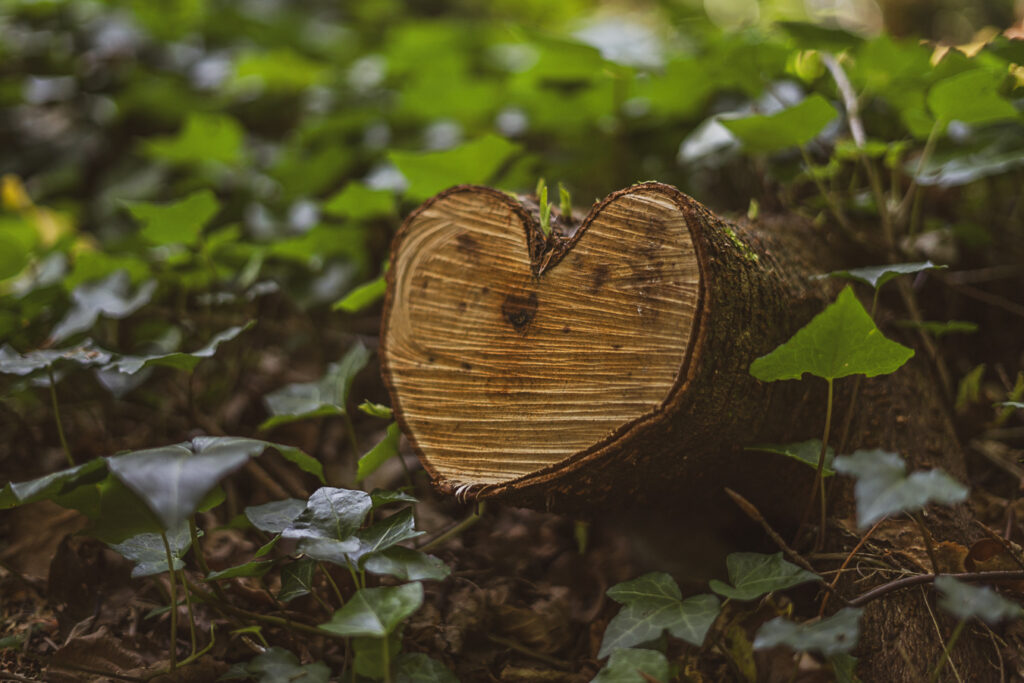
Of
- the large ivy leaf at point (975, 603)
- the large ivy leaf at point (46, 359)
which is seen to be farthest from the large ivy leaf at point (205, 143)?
the large ivy leaf at point (975, 603)

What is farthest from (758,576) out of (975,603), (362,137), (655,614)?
(362,137)

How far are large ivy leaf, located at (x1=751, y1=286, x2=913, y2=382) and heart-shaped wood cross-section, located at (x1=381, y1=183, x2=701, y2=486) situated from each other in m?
0.15

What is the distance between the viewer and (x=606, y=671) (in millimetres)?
837

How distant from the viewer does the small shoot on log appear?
0.86 metres

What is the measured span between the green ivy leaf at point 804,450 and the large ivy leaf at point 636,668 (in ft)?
1.10

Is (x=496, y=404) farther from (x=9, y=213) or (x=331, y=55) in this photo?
(x=331, y=55)

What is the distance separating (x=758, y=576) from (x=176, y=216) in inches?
53.8

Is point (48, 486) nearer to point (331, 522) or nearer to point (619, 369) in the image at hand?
A: point (331, 522)

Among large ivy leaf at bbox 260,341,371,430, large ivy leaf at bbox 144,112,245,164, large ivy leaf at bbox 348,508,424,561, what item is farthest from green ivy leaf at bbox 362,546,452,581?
large ivy leaf at bbox 144,112,245,164

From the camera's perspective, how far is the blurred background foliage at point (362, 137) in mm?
1425

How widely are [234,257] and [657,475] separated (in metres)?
1.29

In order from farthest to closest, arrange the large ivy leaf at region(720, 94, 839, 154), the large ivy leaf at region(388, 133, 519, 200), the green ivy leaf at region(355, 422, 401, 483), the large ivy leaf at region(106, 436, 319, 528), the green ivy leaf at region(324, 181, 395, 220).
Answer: the green ivy leaf at region(324, 181, 395, 220)
the large ivy leaf at region(388, 133, 519, 200)
the large ivy leaf at region(720, 94, 839, 154)
the green ivy leaf at region(355, 422, 401, 483)
the large ivy leaf at region(106, 436, 319, 528)

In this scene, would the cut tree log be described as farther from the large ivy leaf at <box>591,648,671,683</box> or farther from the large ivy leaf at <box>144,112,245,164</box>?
the large ivy leaf at <box>144,112,245,164</box>

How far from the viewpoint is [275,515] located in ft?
3.22
